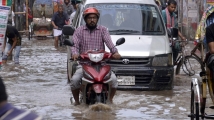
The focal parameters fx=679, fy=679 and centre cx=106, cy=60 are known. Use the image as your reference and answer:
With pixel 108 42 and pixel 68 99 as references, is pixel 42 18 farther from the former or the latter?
pixel 108 42

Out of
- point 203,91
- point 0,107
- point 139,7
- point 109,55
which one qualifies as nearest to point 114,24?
point 139,7

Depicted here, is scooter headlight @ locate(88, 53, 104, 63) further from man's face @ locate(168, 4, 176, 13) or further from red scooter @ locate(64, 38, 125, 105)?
man's face @ locate(168, 4, 176, 13)

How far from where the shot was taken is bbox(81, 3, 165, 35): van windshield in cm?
1301

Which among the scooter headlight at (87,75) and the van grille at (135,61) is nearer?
the scooter headlight at (87,75)

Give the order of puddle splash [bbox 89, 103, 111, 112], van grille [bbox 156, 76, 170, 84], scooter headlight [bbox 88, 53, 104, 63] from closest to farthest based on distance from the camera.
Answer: scooter headlight [bbox 88, 53, 104, 63] < puddle splash [bbox 89, 103, 111, 112] < van grille [bbox 156, 76, 170, 84]

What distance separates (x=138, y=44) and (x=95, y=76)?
3.00m

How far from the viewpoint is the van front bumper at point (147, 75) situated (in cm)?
1212

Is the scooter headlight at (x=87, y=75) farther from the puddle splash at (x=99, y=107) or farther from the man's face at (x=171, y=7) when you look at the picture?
the man's face at (x=171, y=7)

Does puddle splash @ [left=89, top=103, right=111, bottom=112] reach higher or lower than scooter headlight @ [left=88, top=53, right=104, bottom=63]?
lower

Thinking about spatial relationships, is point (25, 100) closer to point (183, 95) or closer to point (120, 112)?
point (120, 112)

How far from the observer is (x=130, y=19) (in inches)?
522

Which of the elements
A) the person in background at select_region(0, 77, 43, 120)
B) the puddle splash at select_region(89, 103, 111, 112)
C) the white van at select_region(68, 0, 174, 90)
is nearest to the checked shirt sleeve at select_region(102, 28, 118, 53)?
the puddle splash at select_region(89, 103, 111, 112)

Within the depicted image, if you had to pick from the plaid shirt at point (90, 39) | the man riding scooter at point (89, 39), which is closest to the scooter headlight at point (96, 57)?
the man riding scooter at point (89, 39)

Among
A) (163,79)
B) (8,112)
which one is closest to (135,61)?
(163,79)
